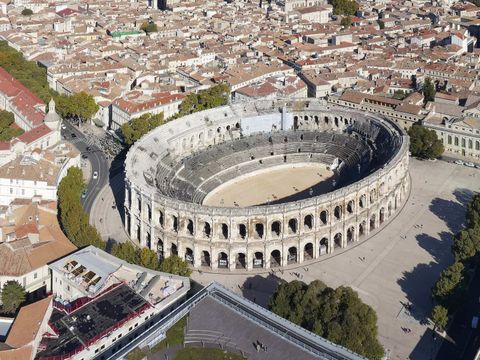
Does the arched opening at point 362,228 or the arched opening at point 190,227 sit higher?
the arched opening at point 190,227

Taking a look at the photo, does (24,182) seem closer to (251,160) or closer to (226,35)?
(251,160)

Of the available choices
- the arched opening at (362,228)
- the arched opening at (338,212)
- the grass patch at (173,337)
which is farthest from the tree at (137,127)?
the grass patch at (173,337)

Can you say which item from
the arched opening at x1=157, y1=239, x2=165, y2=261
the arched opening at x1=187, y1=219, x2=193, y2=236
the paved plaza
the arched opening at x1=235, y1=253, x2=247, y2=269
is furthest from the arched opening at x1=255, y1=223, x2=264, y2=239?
the arched opening at x1=157, y1=239, x2=165, y2=261

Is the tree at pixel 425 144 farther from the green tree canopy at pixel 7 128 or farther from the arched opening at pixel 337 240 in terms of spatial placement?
the green tree canopy at pixel 7 128

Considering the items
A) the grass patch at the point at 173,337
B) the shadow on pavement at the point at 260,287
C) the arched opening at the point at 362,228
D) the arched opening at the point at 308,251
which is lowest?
the shadow on pavement at the point at 260,287

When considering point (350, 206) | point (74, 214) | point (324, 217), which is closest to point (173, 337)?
point (74, 214)

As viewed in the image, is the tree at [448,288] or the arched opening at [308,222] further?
the arched opening at [308,222]
